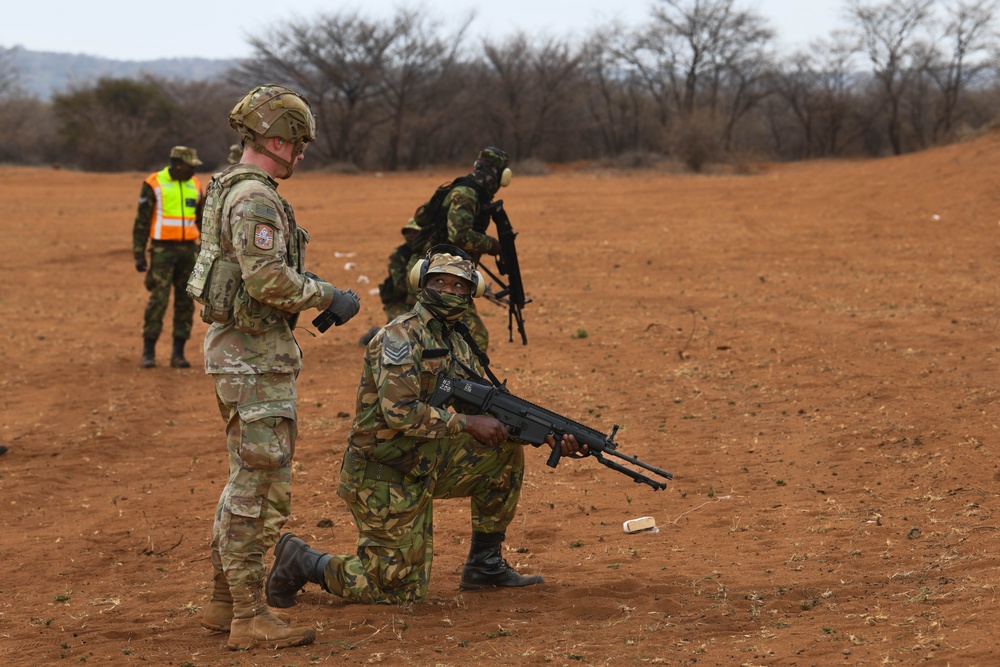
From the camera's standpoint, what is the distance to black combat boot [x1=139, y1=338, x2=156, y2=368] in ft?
36.1

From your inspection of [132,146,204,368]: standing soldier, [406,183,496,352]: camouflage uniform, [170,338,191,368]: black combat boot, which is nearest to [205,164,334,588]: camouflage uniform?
[406,183,496,352]: camouflage uniform

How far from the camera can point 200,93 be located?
51656 millimetres

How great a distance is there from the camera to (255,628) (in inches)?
172

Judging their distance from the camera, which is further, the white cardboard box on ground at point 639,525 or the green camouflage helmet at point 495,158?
the green camouflage helmet at point 495,158

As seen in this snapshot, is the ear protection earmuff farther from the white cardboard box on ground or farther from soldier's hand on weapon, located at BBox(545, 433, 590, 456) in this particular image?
the white cardboard box on ground

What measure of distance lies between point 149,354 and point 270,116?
7167 mm

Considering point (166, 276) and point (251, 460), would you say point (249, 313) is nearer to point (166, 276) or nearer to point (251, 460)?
point (251, 460)

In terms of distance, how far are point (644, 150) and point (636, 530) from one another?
29.5 meters

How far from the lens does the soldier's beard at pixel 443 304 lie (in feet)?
16.0

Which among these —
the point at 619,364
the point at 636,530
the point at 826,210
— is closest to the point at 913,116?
the point at 826,210

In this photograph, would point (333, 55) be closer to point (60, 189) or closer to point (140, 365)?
point (60, 189)

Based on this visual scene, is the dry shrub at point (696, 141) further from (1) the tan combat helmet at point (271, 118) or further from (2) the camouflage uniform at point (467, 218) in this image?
(1) the tan combat helmet at point (271, 118)

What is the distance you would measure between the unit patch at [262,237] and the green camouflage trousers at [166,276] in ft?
21.1

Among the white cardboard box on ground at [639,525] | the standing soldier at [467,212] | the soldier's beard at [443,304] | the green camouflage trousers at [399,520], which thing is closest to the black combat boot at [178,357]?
the standing soldier at [467,212]
